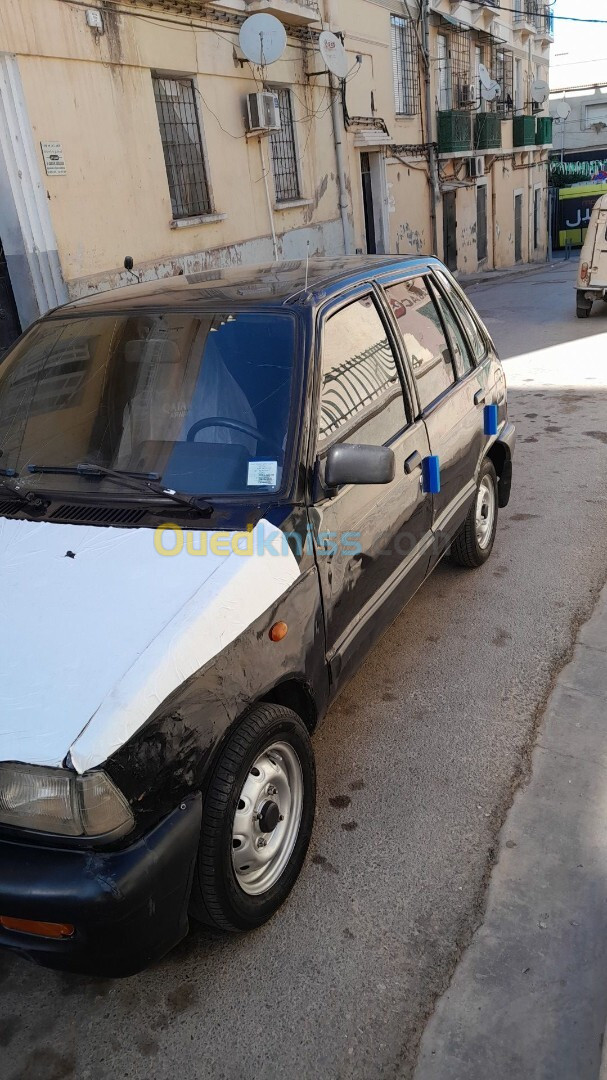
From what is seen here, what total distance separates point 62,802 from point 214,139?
39.0ft

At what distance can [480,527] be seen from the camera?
4.97 m

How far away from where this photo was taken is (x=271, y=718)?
2.45 m

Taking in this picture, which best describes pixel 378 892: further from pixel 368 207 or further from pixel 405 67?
pixel 405 67

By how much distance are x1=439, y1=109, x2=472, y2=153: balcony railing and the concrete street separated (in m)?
19.0

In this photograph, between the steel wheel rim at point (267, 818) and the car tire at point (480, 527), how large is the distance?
237 cm

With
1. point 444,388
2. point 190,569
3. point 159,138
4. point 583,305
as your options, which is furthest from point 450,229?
point 190,569

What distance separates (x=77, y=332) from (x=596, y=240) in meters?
12.1

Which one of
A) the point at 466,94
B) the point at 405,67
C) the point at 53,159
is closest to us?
the point at 53,159

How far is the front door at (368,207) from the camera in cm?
1867

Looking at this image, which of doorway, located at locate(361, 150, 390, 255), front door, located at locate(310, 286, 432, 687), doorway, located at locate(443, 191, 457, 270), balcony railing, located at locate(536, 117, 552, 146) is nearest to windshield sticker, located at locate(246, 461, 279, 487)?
front door, located at locate(310, 286, 432, 687)

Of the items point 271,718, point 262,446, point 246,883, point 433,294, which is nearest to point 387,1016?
point 246,883

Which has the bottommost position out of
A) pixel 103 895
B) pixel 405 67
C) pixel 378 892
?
pixel 378 892

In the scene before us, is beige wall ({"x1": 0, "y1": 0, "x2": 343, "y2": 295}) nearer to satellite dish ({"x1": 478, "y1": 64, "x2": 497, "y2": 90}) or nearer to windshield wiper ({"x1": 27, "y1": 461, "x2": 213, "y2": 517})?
windshield wiper ({"x1": 27, "y1": 461, "x2": 213, "y2": 517})

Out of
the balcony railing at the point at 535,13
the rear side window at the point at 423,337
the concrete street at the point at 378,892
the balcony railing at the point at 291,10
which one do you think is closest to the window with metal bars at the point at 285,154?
the balcony railing at the point at 291,10
